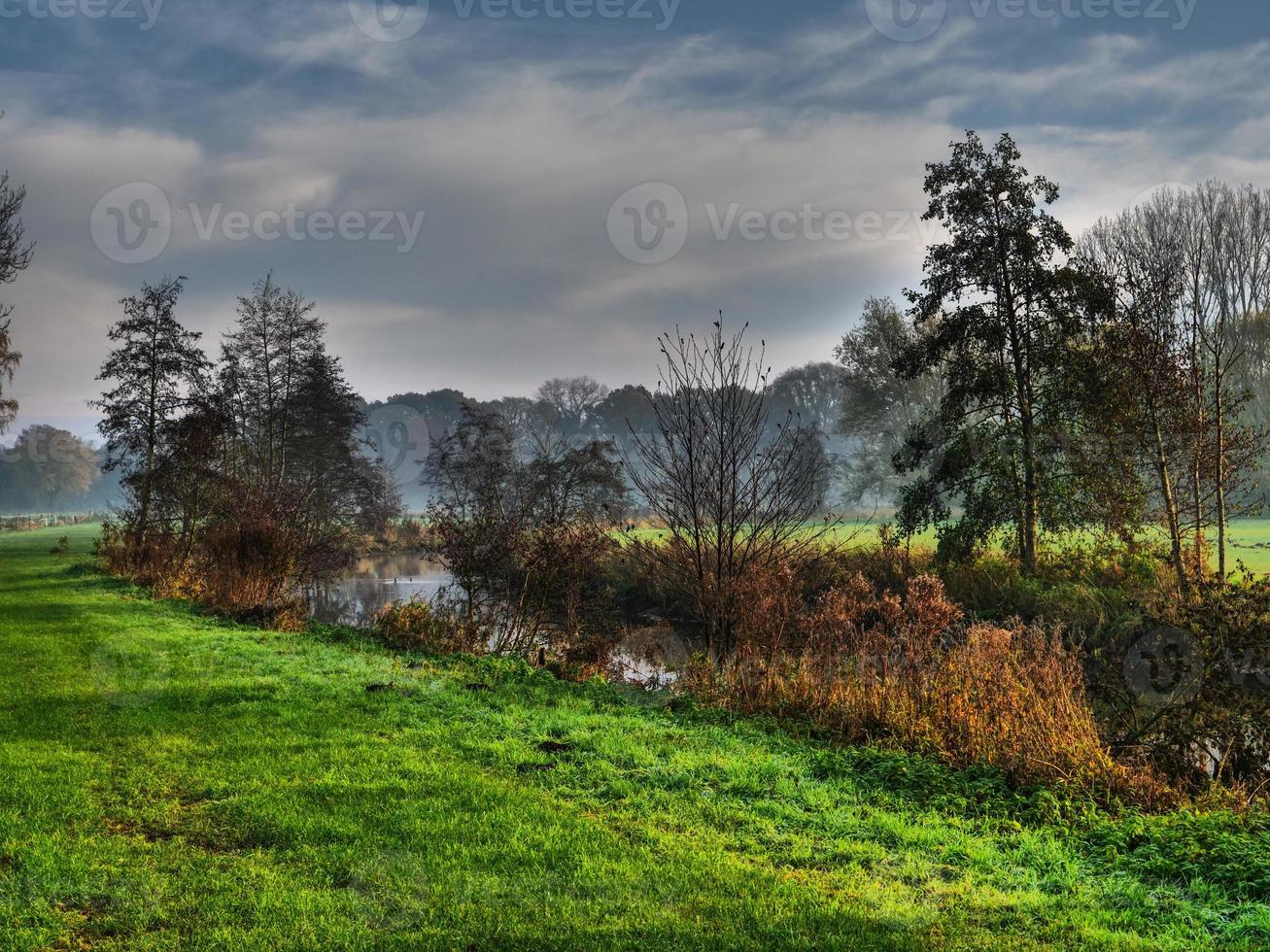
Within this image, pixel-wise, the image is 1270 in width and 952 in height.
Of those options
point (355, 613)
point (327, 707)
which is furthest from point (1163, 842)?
point (355, 613)

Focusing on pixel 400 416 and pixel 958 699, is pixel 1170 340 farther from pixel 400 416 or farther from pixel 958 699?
pixel 400 416

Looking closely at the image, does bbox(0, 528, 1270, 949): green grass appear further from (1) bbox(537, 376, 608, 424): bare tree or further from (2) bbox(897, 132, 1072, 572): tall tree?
(1) bbox(537, 376, 608, 424): bare tree

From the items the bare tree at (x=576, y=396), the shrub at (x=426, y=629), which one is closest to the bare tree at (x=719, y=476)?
the shrub at (x=426, y=629)

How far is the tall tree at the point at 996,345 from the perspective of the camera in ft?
67.5

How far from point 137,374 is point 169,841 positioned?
27908 mm

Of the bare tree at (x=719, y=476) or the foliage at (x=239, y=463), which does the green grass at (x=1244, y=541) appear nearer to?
the bare tree at (x=719, y=476)

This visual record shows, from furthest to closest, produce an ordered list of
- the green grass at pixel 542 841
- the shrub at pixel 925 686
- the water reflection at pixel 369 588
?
the water reflection at pixel 369 588 < the shrub at pixel 925 686 < the green grass at pixel 542 841

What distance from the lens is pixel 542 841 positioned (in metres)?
5.59

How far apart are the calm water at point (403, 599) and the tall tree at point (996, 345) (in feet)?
25.6

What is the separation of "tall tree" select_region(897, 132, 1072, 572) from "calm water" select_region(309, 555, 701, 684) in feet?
25.6

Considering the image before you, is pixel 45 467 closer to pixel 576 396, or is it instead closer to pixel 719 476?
pixel 576 396

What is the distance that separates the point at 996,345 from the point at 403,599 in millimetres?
18414

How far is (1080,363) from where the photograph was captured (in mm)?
19547

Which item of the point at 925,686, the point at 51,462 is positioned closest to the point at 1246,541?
the point at 925,686
